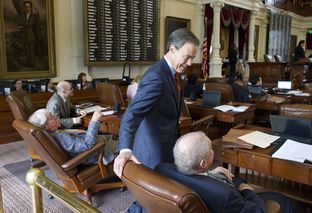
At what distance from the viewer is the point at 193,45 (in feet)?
5.48

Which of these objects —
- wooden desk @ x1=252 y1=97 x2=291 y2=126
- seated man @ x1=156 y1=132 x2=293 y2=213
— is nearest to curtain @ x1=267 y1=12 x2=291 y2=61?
wooden desk @ x1=252 y1=97 x2=291 y2=126

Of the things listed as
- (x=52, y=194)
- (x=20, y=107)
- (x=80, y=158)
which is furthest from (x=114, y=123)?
(x=52, y=194)

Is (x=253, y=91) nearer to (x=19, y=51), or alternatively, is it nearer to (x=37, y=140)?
(x=37, y=140)

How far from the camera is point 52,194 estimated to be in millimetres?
1046

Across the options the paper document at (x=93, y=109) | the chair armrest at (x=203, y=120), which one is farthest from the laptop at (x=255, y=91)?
the paper document at (x=93, y=109)

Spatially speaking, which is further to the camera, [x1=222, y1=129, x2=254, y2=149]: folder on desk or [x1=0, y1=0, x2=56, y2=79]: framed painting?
[x1=0, y1=0, x2=56, y2=79]: framed painting

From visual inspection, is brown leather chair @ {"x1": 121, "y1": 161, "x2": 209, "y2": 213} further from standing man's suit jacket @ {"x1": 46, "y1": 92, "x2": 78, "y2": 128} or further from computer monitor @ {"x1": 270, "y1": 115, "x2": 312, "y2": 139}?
standing man's suit jacket @ {"x1": 46, "y1": 92, "x2": 78, "y2": 128}

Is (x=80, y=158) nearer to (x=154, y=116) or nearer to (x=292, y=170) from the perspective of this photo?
(x=154, y=116)

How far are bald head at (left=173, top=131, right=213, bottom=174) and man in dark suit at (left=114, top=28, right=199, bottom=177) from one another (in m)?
0.30

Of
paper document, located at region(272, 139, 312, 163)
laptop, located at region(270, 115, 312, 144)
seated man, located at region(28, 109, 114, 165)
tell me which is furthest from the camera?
seated man, located at region(28, 109, 114, 165)

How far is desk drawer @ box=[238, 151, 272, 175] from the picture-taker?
191 cm

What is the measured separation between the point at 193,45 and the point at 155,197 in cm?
91

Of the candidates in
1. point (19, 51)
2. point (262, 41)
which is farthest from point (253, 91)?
point (262, 41)

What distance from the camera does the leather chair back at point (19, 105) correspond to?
3.34 meters
